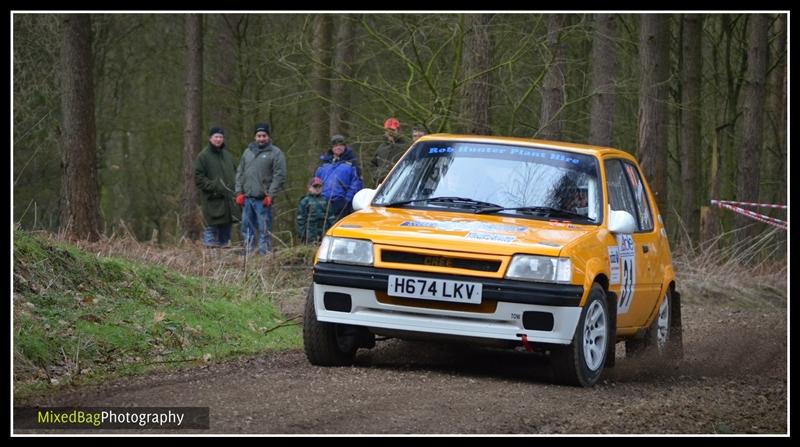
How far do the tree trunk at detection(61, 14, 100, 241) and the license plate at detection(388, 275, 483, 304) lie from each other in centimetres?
961

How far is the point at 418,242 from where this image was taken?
28.0 feet

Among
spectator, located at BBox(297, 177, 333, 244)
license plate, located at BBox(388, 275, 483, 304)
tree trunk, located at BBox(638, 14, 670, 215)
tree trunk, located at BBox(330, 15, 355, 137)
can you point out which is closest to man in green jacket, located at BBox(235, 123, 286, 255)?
spectator, located at BBox(297, 177, 333, 244)

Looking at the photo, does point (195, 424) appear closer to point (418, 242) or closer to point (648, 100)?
point (418, 242)

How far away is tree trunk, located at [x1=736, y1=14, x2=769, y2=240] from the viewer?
23234 mm

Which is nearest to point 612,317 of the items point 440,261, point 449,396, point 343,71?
point 440,261

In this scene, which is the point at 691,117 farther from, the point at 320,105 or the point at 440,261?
the point at 440,261

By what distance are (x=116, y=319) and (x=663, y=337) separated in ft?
14.7

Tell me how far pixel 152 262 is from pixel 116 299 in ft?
10.1

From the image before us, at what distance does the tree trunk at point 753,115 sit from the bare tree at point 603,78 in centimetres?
590

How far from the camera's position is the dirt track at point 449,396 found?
7086 millimetres

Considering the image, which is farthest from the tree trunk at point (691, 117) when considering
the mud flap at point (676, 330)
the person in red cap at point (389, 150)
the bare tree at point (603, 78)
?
the mud flap at point (676, 330)

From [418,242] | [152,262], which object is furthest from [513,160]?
[152,262]

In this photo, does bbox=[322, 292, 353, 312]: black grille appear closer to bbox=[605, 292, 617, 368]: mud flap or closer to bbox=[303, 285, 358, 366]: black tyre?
bbox=[303, 285, 358, 366]: black tyre

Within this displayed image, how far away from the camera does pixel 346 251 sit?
871 centimetres
